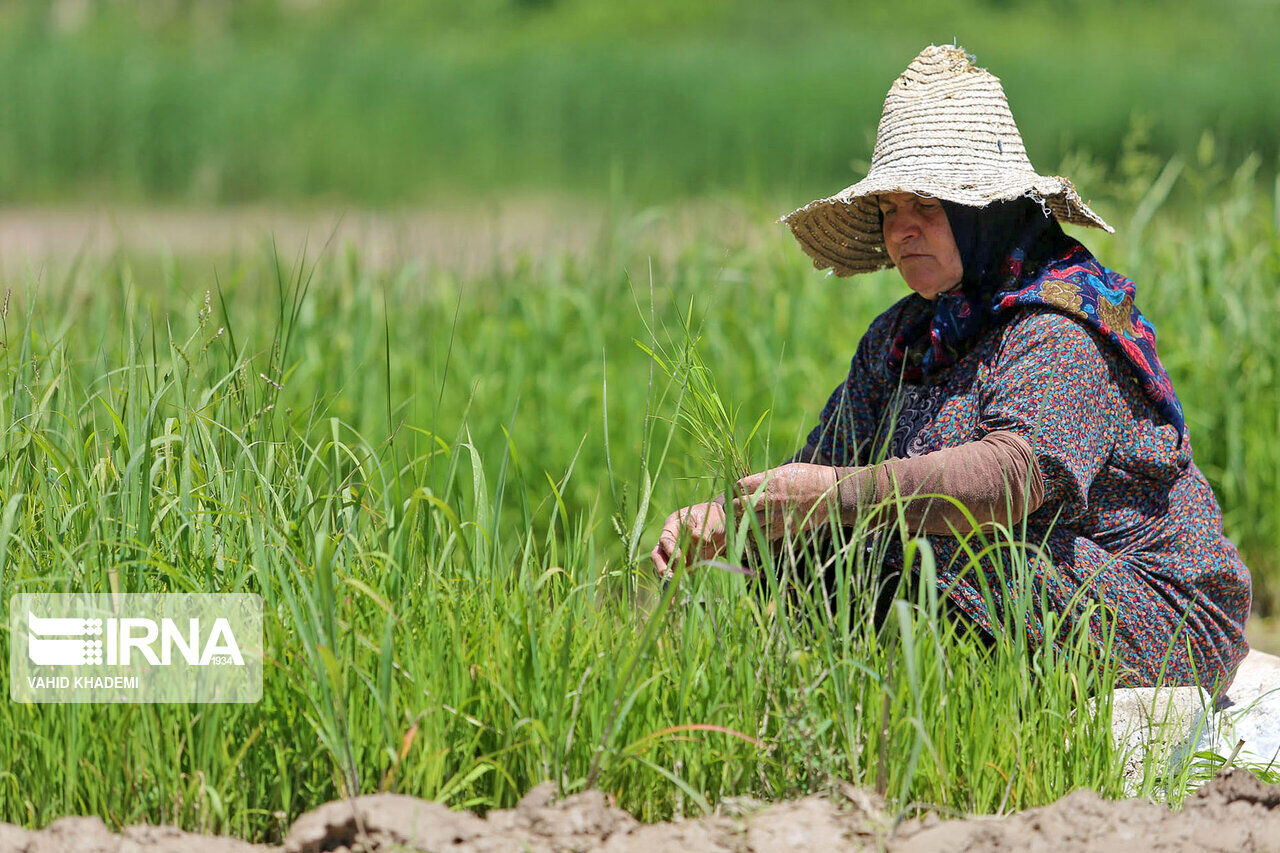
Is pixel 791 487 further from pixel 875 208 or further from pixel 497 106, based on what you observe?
pixel 497 106

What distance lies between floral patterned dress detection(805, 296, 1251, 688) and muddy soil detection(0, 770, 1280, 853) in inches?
19.1

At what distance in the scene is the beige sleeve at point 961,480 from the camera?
201 centimetres

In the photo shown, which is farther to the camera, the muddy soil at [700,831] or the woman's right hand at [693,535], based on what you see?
the woman's right hand at [693,535]

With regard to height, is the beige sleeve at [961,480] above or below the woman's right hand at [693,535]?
above

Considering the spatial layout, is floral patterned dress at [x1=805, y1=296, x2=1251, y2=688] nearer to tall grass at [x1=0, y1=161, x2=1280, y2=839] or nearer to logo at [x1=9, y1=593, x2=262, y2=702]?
tall grass at [x1=0, y1=161, x2=1280, y2=839]

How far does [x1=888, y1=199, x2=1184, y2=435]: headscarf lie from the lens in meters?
2.15

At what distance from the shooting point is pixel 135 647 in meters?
1.70

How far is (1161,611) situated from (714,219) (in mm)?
3054

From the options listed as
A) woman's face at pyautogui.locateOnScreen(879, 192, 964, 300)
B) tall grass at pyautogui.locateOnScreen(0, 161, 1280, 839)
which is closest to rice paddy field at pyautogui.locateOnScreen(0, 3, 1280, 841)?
tall grass at pyautogui.locateOnScreen(0, 161, 1280, 839)

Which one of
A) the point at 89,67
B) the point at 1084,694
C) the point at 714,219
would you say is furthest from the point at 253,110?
the point at 1084,694

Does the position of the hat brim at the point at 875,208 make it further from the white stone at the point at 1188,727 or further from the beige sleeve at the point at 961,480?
the white stone at the point at 1188,727

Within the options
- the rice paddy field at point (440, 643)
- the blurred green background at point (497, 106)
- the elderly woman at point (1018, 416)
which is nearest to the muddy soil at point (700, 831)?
the rice paddy field at point (440, 643)

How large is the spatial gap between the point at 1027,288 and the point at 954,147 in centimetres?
28

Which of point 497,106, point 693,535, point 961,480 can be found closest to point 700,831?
point 693,535
